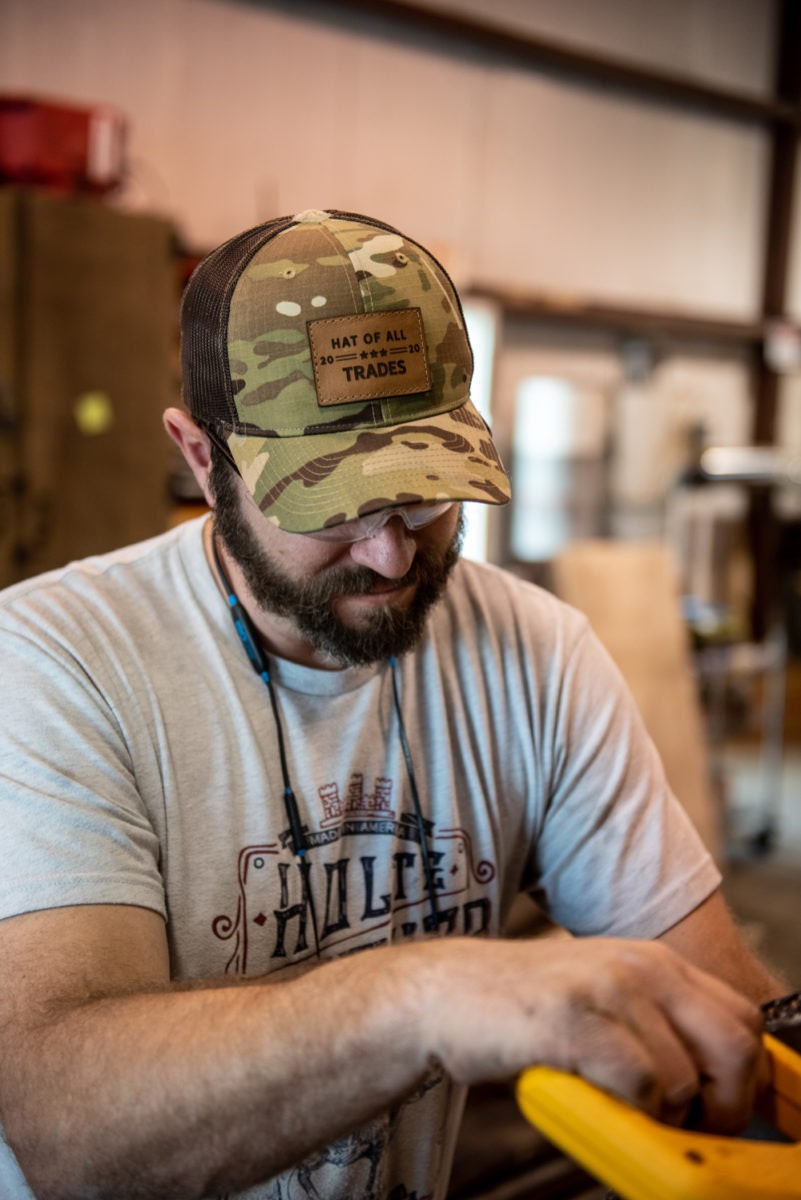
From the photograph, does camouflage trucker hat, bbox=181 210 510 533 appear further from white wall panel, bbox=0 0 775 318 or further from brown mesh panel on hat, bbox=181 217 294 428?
white wall panel, bbox=0 0 775 318

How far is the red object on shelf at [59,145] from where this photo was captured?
124 inches

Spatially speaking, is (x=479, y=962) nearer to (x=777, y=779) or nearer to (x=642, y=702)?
(x=642, y=702)

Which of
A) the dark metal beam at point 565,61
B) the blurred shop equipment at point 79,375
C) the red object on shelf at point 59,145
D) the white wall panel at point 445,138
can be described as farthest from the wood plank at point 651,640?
the dark metal beam at point 565,61

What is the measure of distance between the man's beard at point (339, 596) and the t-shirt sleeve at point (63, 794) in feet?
0.54

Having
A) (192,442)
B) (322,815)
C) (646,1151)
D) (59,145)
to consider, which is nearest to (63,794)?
(322,815)

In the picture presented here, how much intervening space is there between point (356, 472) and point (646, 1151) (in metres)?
0.57

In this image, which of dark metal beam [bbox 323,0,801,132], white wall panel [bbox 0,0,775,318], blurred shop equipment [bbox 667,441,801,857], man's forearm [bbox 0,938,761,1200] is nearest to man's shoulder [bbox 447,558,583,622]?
man's forearm [bbox 0,938,761,1200]

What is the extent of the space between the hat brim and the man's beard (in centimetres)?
7

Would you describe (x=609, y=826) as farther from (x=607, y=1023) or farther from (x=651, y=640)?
(x=651, y=640)

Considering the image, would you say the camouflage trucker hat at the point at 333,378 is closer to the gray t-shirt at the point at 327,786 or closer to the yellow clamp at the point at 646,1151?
the gray t-shirt at the point at 327,786

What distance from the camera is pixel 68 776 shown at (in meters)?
0.91

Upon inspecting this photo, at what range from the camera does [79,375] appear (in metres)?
3.21

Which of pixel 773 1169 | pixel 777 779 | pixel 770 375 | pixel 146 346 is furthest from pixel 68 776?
pixel 770 375

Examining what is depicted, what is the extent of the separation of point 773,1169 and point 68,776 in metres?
0.59
